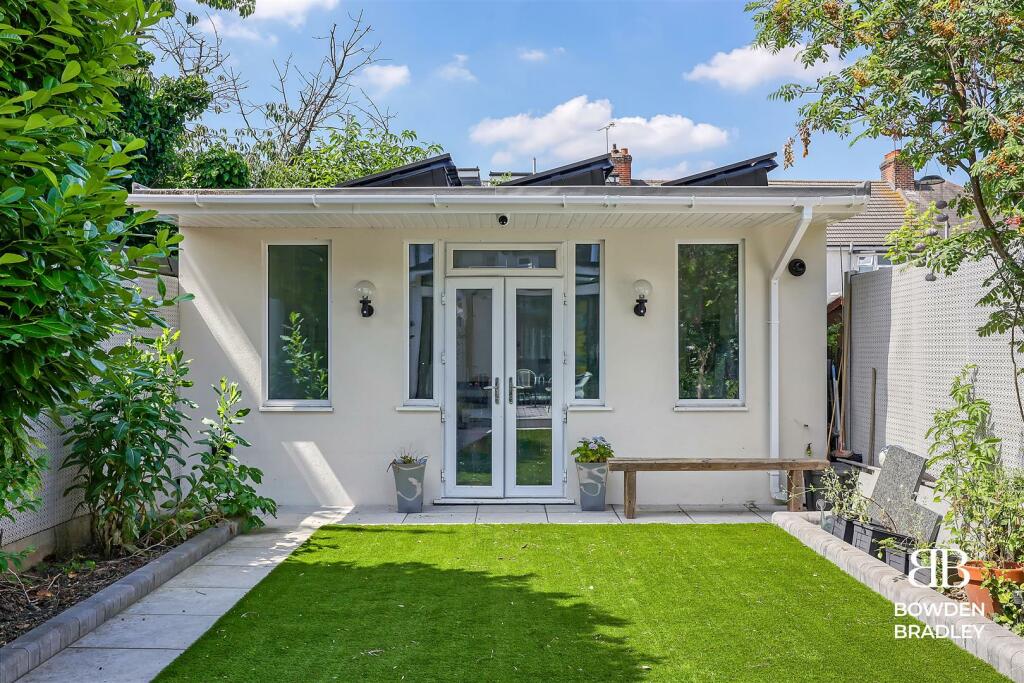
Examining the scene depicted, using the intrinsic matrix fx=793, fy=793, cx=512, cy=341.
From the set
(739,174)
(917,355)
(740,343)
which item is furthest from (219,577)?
(739,174)

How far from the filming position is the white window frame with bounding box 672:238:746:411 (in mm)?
7441

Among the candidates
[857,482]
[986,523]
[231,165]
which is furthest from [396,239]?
[231,165]

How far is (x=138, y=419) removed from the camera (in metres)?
5.25

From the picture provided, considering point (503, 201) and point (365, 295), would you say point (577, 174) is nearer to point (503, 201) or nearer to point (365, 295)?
point (503, 201)

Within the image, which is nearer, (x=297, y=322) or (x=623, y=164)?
(x=297, y=322)

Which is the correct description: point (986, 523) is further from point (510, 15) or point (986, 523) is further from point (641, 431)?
point (510, 15)

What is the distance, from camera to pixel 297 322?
7.59 meters

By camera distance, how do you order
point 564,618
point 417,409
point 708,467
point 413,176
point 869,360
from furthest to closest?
point 413,176
point 417,409
point 869,360
point 708,467
point 564,618

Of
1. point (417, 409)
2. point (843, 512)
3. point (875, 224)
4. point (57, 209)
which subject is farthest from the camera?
point (875, 224)

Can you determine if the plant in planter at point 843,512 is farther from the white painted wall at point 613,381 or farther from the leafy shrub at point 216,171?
the leafy shrub at point 216,171

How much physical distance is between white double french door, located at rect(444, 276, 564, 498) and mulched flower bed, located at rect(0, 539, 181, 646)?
114 inches

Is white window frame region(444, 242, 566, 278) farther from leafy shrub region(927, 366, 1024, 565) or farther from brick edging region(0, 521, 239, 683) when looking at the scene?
leafy shrub region(927, 366, 1024, 565)

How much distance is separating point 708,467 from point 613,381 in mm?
1201

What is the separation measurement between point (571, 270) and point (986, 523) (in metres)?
4.21
